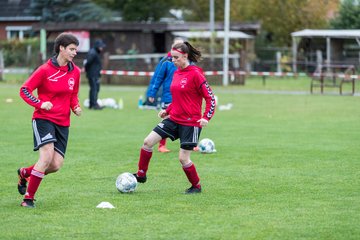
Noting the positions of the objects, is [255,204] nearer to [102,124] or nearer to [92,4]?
[102,124]

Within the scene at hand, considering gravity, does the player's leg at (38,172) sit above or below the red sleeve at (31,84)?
below

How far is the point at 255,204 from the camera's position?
9.69 metres

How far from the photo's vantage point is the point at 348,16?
172ft

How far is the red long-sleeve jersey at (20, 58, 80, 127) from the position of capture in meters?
9.38

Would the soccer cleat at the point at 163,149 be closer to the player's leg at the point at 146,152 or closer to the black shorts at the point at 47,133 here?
the player's leg at the point at 146,152

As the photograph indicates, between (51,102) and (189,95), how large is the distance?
181 cm

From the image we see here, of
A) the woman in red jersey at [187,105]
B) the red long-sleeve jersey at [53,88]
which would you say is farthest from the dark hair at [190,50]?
the red long-sleeve jersey at [53,88]

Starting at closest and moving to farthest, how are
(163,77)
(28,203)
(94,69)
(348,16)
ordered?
1. (28,203)
2. (163,77)
3. (94,69)
4. (348,16)

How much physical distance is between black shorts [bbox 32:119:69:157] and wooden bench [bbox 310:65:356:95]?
23.9 meters

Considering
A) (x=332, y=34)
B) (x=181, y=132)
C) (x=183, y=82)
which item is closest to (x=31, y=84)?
(x=183, y=82)

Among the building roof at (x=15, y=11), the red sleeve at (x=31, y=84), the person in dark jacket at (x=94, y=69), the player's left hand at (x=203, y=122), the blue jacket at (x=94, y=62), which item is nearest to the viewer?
the red sleeve at (x=31, y=84)

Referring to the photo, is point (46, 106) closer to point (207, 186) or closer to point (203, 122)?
point (203, 122)

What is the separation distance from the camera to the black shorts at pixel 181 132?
10.4m

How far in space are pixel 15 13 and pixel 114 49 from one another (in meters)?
18.3
